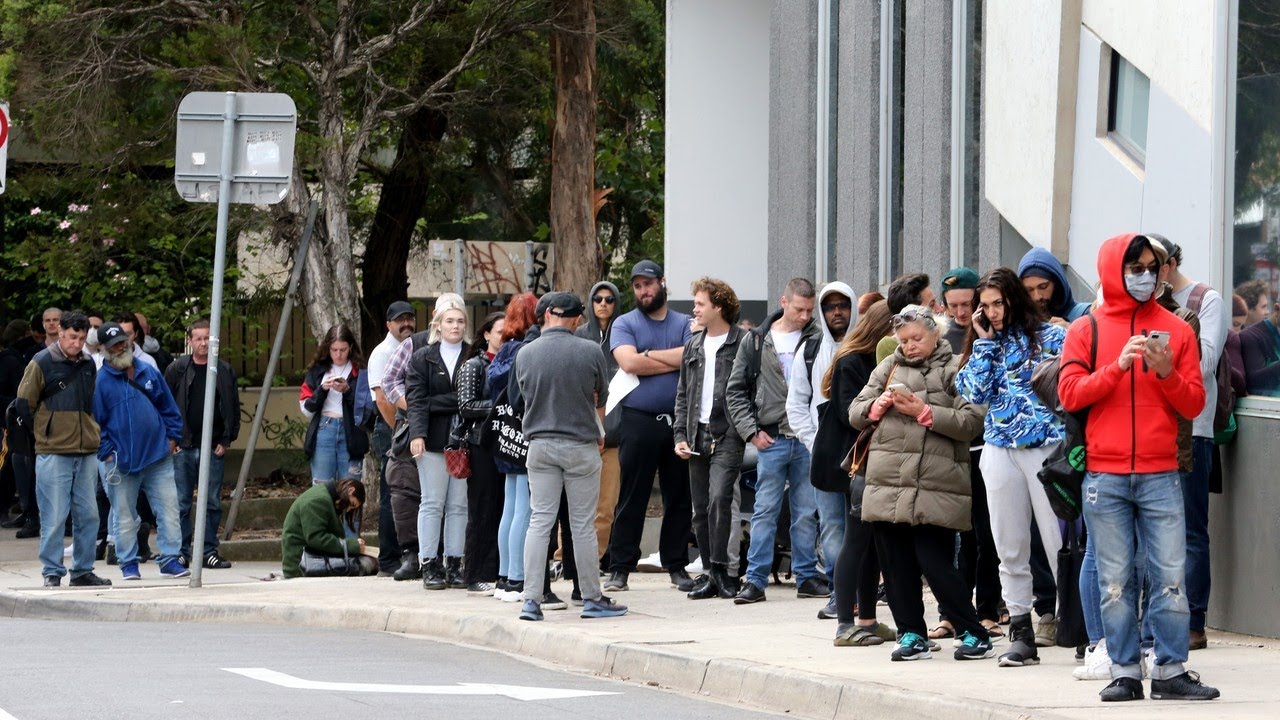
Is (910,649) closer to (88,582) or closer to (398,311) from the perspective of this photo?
(398,311)

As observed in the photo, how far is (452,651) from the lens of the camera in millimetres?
10336

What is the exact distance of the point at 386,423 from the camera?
14422mm

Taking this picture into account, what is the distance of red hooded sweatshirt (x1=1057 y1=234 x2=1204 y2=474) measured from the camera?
7.25 m

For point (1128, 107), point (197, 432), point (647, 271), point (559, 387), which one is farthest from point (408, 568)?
point (1128, 107)

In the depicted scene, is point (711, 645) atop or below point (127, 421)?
below

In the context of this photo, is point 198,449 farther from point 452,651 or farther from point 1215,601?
point 1215,601

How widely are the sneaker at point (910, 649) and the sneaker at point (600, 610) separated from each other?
99.7 inches

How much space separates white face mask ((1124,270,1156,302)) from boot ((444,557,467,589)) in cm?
677

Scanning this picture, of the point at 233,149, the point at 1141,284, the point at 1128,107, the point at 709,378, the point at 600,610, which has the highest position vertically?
the point at 1128,107

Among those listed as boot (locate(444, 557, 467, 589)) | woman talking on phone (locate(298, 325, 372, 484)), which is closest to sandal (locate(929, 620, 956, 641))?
boot (locate(444, 557, 467, 589))

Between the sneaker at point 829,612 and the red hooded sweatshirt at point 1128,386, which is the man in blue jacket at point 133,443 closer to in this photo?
the sneaker at point 829,612

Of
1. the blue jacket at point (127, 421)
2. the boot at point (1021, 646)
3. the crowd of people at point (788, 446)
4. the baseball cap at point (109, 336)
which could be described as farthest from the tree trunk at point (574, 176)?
the boot at point (1021, 646)

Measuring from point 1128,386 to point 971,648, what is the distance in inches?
73.9

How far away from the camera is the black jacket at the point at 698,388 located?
11445 millimetres
